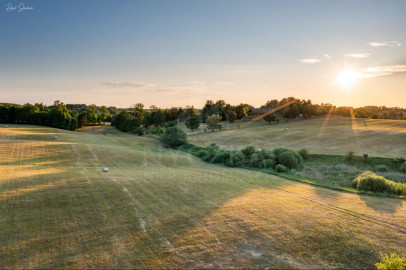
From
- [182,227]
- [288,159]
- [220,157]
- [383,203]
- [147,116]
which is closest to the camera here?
[182,227]

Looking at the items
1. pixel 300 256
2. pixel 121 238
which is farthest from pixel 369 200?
pixel 121 238

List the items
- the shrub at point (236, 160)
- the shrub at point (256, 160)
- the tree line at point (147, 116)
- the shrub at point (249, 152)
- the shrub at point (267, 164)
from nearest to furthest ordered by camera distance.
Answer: the shrub at point (267, 164)
the shrub at point (256, 160)
the shrub at point (236, 160)
the shrub at point (249, 152)
the tree line at point (147, 116)

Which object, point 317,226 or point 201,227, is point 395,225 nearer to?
point 317,226

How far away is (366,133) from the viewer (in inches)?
2447

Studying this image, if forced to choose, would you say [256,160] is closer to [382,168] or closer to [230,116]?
[382,168]

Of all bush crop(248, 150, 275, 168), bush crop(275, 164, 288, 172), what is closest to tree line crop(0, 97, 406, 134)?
bush crop(248, 150, 275, 168)

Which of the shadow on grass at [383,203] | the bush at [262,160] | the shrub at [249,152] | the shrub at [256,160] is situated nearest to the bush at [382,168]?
the bush at [262,160]

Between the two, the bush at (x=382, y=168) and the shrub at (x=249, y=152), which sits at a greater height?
the shrub at (x=249, y=152)

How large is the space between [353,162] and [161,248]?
1532 inches

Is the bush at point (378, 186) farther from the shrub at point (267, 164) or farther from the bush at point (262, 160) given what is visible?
the bush at point (262, 160)

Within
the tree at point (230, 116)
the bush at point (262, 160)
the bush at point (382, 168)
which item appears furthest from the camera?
the tree at point (230, 116)

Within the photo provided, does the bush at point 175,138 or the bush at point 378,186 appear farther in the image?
the bush at point 175,138

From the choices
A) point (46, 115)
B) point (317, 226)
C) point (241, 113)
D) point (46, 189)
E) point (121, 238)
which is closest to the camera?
point (121, 238)

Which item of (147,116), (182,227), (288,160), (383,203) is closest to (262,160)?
(288,160)
